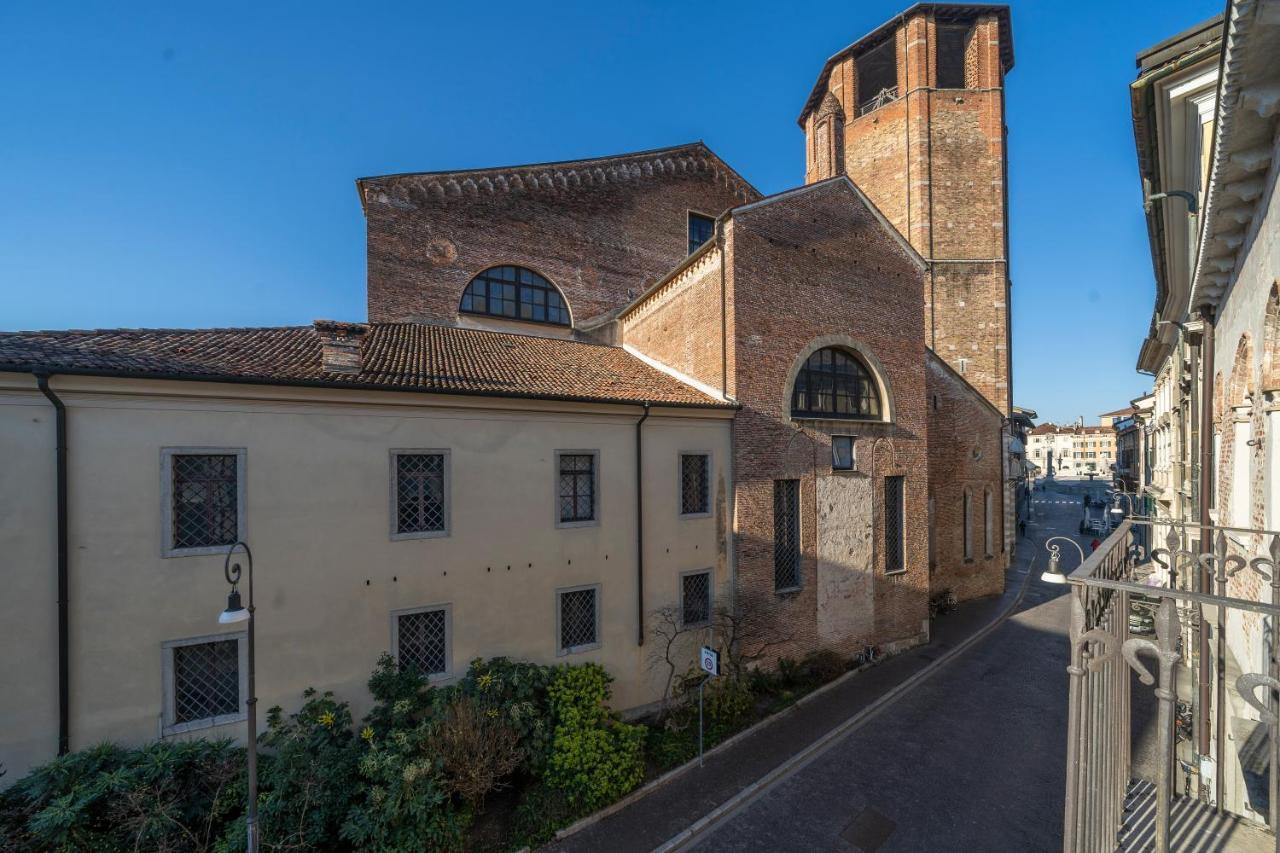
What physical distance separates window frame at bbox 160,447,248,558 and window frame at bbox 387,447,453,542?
1978 millimetres

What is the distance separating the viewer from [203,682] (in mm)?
7625

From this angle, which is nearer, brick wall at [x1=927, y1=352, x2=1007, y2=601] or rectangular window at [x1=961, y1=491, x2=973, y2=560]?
brick wall at [x1=927, y1=352, x2=1007, y2=601]

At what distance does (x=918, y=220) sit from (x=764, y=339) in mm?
14769

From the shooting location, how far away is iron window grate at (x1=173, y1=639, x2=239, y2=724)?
746cm

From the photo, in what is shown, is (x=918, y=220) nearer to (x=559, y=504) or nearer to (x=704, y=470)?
(x=704, y=470)

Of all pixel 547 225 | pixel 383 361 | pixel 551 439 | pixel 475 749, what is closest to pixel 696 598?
pixel 551 439

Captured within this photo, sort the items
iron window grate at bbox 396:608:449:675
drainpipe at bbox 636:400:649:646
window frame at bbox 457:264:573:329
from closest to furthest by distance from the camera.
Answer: iron window grate at bbox 396:608:449:675 < drainpipe at bbox 636:400:649:646 < window frame at bbox 457:264:573:329

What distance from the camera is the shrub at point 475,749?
7703 mm

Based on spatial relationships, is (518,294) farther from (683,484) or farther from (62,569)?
(62,569)

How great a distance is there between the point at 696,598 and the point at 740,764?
3249mm

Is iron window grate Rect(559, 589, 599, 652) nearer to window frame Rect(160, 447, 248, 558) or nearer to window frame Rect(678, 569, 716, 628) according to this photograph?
window frame Rect(678, 569, 716, 628)

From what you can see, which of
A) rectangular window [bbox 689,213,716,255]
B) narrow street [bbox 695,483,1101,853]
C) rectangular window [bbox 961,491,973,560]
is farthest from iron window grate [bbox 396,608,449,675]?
rectangular window [bbox 961,491,973,560]

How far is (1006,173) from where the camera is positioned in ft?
76.7

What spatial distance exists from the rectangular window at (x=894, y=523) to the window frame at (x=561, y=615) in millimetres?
9189
